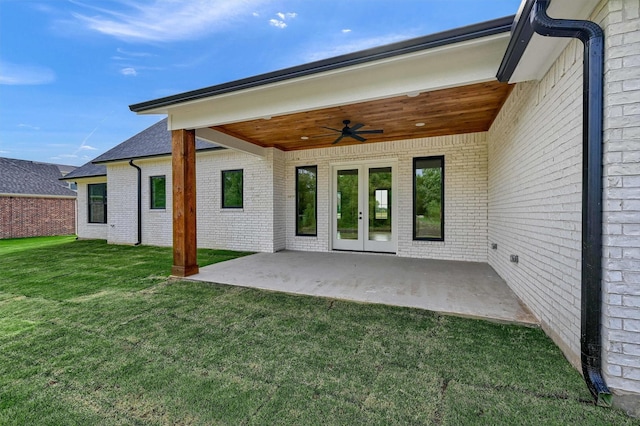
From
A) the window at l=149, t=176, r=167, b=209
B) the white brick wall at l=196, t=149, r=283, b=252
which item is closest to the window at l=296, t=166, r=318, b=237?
the white brick wall at l=196, t=149, r=283, b=252

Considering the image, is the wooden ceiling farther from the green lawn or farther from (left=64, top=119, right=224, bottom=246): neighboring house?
(left=64, top=119, right=224, bottom=246): neighboring house

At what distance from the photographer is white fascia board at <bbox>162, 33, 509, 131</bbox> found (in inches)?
111

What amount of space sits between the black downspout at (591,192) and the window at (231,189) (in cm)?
737

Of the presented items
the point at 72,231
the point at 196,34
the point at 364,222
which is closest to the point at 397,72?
the point at 364,222

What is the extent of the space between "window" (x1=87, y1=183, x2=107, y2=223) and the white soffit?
13125 millimetres

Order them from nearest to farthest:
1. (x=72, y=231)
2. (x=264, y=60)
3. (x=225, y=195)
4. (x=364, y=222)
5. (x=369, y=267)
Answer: (x=369, y=267) < (x=364, y=222) < (x=225, y=195) < (x=264, y=60) < (x=72, y=231)

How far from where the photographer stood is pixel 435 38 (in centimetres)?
268

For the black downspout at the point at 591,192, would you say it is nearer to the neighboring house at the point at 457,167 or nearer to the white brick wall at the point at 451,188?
the neighboring house at the point at 457,167

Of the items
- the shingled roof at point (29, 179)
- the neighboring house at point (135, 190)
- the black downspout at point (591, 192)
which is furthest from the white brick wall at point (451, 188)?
the shingled roof at point (29, 179)

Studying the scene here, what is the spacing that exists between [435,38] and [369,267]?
13.3ft

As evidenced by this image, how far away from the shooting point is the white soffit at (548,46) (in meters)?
1.85

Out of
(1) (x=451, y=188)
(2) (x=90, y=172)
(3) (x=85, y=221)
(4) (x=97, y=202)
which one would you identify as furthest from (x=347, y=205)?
(3) (x=85, y=221)

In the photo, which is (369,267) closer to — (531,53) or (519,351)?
(519,351)

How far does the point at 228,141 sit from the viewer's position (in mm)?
6090
